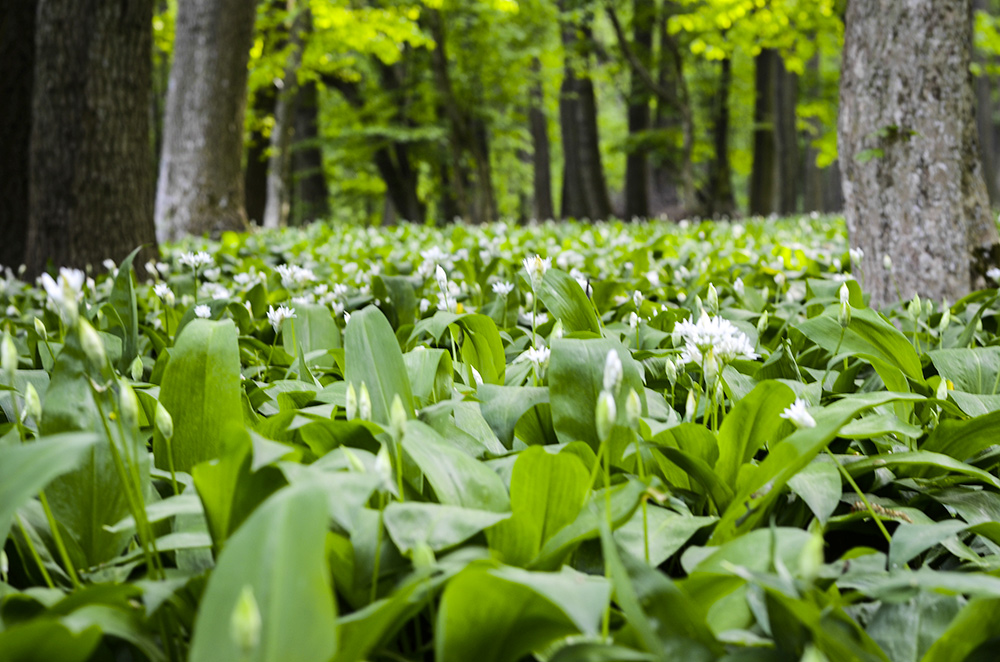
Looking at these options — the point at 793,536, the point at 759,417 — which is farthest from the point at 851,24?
the point at 793,536

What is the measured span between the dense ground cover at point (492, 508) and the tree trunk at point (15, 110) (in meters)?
4.40

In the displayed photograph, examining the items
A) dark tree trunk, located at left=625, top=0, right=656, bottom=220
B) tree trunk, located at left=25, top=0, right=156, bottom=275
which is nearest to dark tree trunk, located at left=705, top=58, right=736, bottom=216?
dark tree trunk, located at left=625, top=0, right=656, bottom=220

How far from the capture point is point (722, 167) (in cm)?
1478

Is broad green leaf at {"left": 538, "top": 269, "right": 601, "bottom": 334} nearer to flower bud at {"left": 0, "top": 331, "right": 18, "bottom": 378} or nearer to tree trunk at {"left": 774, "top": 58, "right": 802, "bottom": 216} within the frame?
flower bud at {"left": 0, "top": 331, "right": 18, "bottom": 378}

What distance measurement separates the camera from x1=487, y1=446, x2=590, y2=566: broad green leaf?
114cm

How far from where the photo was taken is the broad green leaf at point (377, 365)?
153 cm

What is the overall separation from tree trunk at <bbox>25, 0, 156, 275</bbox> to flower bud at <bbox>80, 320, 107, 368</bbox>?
421 cm

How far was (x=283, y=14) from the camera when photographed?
41.9 ft

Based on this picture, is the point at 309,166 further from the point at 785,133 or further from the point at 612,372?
the point at 612,372

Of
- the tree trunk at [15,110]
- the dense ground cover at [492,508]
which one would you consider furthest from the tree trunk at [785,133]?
the dense ground cover at [492,508]

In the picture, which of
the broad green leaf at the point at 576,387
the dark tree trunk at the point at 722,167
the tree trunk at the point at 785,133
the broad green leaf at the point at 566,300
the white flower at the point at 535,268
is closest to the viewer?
the broad green leaf at the point at 576,387

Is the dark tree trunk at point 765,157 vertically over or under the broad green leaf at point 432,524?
over

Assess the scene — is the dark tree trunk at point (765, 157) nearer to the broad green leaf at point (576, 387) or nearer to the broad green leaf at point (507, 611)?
the broad green leaf at point (576, 387)

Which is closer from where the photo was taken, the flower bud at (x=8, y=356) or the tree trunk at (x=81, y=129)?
the flower bud at (x=8, y=356)
